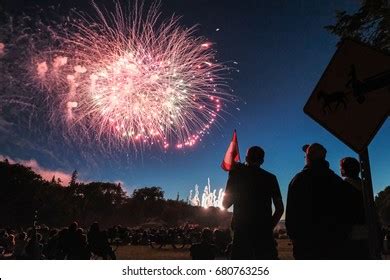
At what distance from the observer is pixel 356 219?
4.23 meters

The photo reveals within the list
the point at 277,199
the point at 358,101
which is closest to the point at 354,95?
the point at 358,101

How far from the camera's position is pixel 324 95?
3293 millimetres

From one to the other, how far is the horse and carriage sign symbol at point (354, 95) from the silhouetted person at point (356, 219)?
130 centimetres

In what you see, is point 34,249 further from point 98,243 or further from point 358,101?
point 358,101

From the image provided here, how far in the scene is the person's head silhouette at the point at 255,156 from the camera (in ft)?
15.9

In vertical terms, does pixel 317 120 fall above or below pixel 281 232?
below

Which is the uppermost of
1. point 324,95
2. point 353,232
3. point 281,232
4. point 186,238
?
point 281,232

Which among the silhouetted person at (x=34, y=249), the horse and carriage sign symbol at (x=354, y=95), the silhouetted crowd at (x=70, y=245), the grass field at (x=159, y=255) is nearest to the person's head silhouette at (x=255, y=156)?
the horse and carriage sign symbol at (x=354, y=95)

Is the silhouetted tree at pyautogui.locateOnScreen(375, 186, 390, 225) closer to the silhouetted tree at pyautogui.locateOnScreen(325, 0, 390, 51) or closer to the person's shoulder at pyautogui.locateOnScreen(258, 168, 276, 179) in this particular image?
the silhouetted tree at pyautogui.locateOnScreen(325, 0, 390, 51)

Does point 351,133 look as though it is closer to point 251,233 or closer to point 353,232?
point 353,232

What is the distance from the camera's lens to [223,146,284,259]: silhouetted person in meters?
4.57
